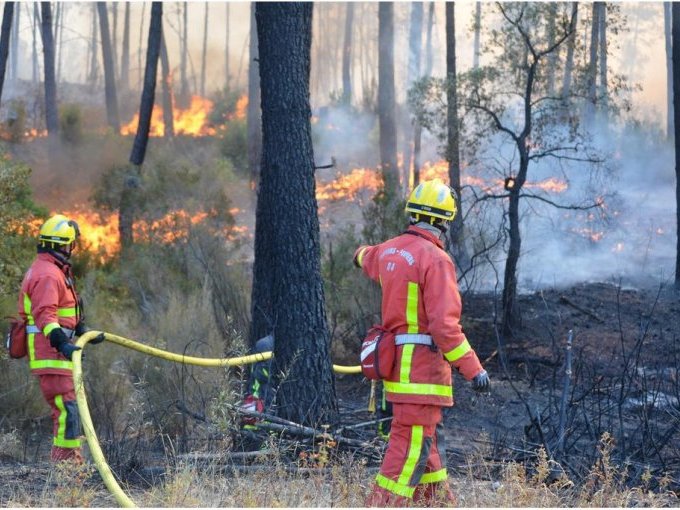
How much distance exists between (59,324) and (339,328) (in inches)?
208

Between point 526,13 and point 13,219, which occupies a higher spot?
point 526,13

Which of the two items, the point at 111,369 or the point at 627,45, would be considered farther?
the point at 627,45

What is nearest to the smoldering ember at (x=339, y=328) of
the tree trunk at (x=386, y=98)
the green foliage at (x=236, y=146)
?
the tree trunk at (x=386, y=98)

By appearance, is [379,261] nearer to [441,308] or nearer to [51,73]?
[441,308]

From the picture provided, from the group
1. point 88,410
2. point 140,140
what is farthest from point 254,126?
point 88,410

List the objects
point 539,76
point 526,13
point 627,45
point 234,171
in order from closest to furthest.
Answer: point 526,13 → point 539,76 → point 234,171 → point 627,45

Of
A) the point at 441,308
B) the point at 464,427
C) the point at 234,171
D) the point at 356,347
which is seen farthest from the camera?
the point at 234,171

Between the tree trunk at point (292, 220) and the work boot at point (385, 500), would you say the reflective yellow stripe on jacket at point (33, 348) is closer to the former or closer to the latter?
the tree trunk at point (292, 220)

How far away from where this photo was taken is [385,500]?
5137mm

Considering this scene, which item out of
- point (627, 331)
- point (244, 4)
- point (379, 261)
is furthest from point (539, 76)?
point (244, 4)

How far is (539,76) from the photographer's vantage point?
14727mm

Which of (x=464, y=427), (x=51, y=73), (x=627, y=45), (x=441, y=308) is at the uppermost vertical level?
(x=627, y=45)

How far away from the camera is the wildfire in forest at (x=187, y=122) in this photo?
35.8 metres

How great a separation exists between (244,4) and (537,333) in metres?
59.0
